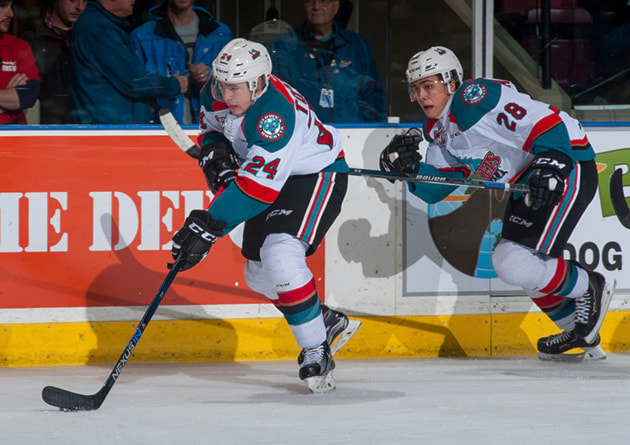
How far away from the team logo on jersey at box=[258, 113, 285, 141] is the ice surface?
31.3 inches

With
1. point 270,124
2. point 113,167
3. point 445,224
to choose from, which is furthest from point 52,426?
point 445,224

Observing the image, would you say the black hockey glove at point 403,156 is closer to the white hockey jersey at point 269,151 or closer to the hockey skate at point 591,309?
the white hockey jersey at point 269,151

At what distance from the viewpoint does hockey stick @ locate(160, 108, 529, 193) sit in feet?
10.8

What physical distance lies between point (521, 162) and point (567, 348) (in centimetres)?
71

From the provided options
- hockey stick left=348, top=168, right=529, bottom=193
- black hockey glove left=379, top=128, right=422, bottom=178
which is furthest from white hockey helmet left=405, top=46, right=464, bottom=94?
hockey stick left=348, top=168, right=529, bottom=193

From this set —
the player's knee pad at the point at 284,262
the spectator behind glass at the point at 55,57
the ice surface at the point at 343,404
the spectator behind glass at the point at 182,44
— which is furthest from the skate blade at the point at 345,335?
the spectator behind glass at the point at 55,57

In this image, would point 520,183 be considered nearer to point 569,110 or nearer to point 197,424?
point 569,110

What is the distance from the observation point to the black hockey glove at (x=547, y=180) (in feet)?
10.4

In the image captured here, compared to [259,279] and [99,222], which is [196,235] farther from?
[99,222]

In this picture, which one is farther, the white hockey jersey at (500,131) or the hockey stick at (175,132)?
the hockey stick at (175,132)

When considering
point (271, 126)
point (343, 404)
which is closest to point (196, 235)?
point (271, 126)

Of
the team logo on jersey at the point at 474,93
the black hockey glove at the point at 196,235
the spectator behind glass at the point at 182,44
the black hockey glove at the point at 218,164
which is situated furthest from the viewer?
the spectator behind glass at the point at 182,44

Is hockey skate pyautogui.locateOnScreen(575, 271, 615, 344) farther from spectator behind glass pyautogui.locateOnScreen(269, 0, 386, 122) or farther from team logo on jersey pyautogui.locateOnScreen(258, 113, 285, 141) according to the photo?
team logo on jersey pyautogui.locateOnScreen(258, 113, 285, 141)

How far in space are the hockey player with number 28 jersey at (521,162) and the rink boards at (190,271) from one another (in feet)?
1.01
